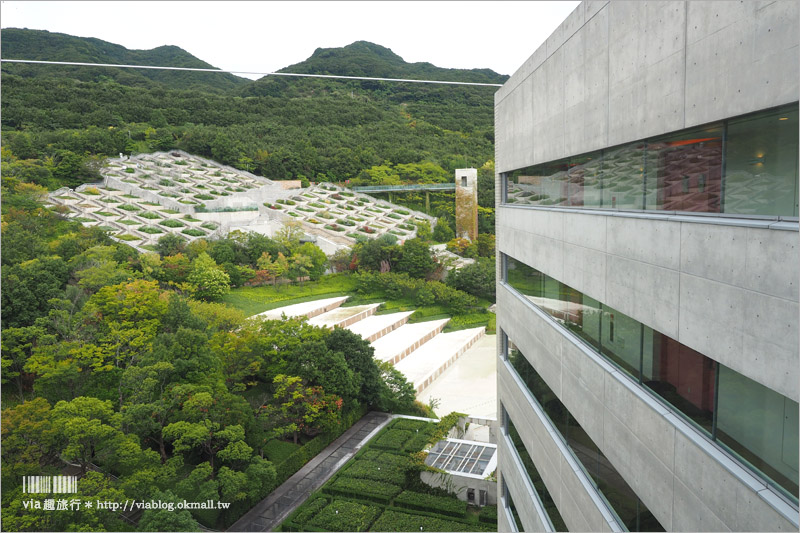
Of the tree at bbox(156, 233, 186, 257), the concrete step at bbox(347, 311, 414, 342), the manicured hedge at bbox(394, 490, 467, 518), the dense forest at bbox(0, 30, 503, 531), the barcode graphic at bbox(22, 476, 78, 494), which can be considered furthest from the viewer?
the tree at bbox(156, 233, 186, 257)

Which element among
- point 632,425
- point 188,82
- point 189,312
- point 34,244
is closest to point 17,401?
point 189,312

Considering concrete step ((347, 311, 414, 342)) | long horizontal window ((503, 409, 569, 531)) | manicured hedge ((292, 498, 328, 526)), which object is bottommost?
manicured hedge ((292, 498, 328, 526))

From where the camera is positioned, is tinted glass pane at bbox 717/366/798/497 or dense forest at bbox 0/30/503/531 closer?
tinted glass pane at bbox 717/366/798/497

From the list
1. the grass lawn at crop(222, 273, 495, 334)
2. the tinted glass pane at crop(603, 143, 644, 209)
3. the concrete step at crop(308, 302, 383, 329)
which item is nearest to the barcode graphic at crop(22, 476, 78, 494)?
the tinted glass pane at crop(603, 143, 644, 209)

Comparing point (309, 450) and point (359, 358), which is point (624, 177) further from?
point (359, 358)

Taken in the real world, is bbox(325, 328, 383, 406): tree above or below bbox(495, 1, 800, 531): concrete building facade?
below

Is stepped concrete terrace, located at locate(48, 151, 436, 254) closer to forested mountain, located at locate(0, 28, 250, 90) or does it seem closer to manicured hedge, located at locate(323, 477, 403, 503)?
manicured hedge, located at locate(323, 477, 403, 503)

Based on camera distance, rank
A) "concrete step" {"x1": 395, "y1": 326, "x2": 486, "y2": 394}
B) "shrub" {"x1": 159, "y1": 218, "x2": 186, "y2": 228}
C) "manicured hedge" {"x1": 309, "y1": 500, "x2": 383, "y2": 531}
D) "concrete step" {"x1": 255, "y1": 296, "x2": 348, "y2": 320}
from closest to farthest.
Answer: "manicured hedge" {"x1": 309, "y1": 500, "x2": 383, "y2": 531}
"concrete step" {"x1": 395, "y1": 326, "x2": 486, "y2": 394}
"concrete step" {"x1": 255, "y1": 296, "x2": 348, "y2": 320}
"shrub" {"x1": 159, "y1": 218, "x2": 186, "y2": 228}
